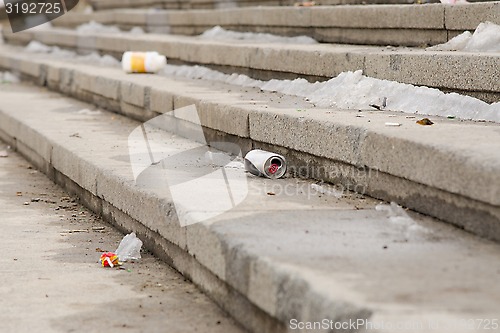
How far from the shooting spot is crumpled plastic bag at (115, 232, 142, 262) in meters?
3.88

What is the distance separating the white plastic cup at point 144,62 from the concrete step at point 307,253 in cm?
295

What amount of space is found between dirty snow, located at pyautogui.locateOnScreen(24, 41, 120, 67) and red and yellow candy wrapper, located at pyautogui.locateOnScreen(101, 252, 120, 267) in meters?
5.64

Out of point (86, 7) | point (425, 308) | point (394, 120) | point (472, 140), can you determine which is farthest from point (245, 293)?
point (86, 7)

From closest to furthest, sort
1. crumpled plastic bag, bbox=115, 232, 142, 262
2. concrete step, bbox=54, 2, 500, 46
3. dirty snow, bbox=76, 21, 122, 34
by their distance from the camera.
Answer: crumpled plastic bag, bbox=115, 232, 142, 262, concrete step, bbox=54, 2, 500, 46, dirty snow, bbox=76, 21, 122, 34

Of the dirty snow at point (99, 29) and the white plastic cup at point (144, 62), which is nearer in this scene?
the white plastic cup at point (144, 62)

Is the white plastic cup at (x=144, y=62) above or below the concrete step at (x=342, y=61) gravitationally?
below

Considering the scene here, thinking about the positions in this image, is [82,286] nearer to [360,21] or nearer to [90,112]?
[360,21]

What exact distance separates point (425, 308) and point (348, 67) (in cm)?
307

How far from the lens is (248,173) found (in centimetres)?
429

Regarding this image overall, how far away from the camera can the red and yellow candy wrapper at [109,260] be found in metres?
3.75

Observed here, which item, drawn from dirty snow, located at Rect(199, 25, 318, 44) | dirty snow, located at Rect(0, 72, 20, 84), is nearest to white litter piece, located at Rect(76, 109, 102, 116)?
dirty snow, located at Rect(199, 25, 318, 44)

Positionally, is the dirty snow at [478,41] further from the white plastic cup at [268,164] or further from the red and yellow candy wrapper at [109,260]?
the red and yellow candy wrapper at [109,260]

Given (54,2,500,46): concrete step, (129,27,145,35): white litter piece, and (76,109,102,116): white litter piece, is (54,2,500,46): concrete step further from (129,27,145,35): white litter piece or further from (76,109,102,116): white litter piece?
(76,109,102,116): white litter piece

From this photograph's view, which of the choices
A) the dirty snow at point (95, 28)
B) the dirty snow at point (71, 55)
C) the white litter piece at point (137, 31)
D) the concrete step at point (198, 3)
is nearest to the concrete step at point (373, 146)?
the concrete step at point (198, 3)
